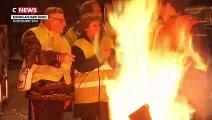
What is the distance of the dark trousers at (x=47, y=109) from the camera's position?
4.67 m

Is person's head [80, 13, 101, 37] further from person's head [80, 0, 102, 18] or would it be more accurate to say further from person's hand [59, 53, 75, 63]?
person's hand [59, 53, 75, 63]

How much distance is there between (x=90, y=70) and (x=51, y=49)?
21.0 inches

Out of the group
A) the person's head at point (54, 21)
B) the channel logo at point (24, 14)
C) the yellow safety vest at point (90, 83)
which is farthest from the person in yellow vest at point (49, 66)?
the channel logo at point (24, 14)

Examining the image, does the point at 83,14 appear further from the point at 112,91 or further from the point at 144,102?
the point at 144,102

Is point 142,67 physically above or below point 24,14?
below

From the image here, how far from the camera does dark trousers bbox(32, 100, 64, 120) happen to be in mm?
4668

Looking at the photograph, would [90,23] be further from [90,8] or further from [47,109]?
[47,109]

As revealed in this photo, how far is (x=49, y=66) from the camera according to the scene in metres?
4.62

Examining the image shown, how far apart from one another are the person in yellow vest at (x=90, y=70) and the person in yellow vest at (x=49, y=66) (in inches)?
5.3

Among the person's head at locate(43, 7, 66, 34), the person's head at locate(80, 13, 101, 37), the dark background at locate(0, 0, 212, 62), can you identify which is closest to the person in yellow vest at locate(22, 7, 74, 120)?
Result: the person's head at locate(43, 7, 66, 34)

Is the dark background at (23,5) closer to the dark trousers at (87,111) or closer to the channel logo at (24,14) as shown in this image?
the channel logo at (24,14)

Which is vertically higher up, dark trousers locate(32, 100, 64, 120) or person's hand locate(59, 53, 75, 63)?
person's hand locate(59, 53, 75, 63)

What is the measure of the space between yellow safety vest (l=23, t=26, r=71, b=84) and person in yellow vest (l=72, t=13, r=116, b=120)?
120mm

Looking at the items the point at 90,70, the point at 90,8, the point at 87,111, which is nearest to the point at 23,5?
the point at 90,8
